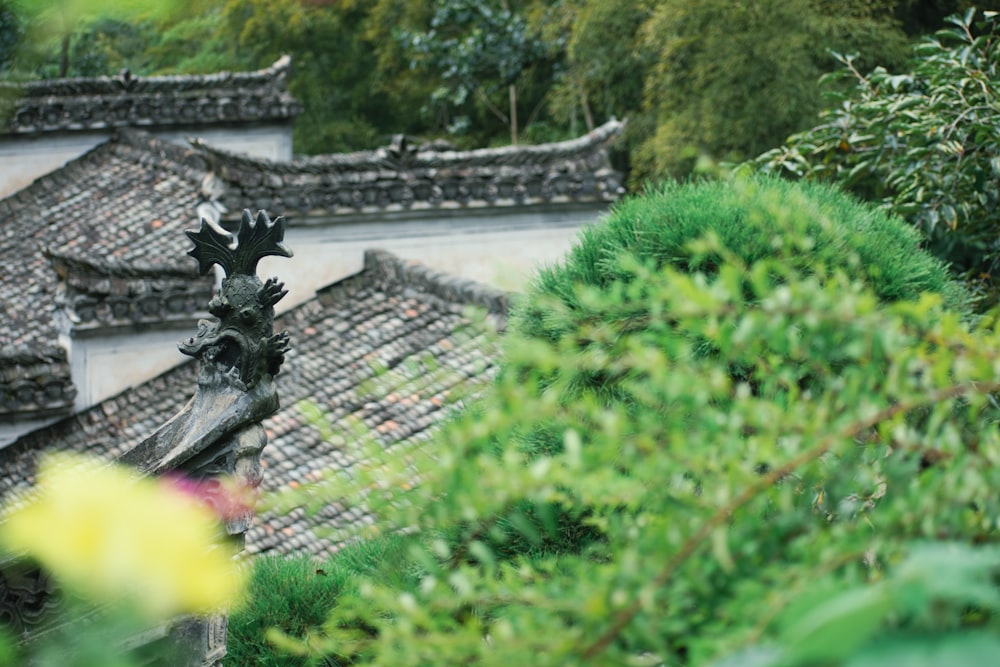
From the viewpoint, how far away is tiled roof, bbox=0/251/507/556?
6.46 meters

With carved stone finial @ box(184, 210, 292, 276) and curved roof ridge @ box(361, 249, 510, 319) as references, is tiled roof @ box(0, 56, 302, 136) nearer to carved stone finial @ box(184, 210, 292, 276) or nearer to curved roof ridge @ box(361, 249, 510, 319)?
curved roof ridge @ box(361, 249, 510, 319)

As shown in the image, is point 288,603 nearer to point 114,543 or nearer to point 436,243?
point 114,543

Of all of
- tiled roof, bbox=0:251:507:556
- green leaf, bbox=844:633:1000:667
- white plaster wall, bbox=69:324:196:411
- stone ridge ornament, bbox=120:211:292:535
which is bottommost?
white plaster wall, bbox=69:324:196:411

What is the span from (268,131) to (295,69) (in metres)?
6.30

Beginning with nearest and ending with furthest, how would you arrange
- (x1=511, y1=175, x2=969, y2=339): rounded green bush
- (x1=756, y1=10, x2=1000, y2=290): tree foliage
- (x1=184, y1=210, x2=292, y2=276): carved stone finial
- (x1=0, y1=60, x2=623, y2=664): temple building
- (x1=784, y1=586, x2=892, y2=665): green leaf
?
(x1=784, y1=586, x2=892, y2=665): green leaf → (x1=511, y1=175, x2=969, y2=339): rounded green bush → (x1=184, y1=210, x2=292, y2=276): carved stone finial → (x1=756, y1=10, x2=1000, y2=290): tree foliage → (x1=0, y1=60, x2=623, y2=664): temple building

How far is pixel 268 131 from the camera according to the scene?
14.4 metres

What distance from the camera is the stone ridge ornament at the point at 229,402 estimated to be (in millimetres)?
3312

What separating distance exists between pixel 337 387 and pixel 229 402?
412 cm

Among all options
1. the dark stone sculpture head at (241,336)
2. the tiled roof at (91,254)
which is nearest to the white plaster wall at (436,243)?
the tiled roof at (91,254)

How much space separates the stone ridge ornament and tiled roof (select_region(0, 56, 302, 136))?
441 inches

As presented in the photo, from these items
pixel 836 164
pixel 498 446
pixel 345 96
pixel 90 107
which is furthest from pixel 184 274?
pixel 345 96

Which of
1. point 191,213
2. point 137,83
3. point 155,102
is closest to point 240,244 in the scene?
point 191,213

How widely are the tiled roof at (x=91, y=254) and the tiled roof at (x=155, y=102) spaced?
411 mm

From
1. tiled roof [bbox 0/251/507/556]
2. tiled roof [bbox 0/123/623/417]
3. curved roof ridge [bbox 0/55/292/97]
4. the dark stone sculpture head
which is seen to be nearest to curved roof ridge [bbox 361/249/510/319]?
A: tiled roof [bbox 0/251/507/556]
